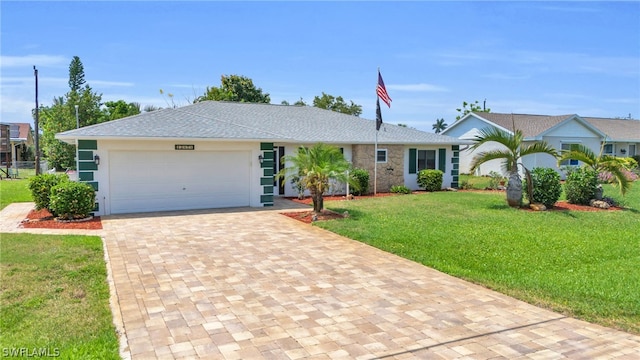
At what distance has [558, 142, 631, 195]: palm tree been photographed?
583 inches

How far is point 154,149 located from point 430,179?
40.2 feet

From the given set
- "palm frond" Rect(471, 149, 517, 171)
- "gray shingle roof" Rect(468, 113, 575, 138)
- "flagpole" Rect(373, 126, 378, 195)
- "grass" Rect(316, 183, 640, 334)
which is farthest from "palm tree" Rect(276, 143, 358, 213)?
"gray shingle roof" Rect(468, 113, 575, 138)

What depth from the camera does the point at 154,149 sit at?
46.1 ft

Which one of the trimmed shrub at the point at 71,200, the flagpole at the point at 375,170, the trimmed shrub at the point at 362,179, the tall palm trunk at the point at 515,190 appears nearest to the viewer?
the trimmed shrub at the point at 71,200

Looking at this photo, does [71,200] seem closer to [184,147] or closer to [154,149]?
[154,149]

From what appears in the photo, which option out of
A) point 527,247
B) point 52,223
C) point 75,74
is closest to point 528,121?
point 527,247

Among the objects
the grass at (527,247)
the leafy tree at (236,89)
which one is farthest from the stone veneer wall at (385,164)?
the leafy tree at (236,89)

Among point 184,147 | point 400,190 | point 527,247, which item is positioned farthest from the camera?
point 400,190

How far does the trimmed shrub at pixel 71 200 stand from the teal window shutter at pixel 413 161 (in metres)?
13.8

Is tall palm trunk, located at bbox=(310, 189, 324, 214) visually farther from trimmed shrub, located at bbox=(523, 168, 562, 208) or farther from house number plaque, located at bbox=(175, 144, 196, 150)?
trimmed shrub, located at bbox=(523, 168, 562, 208)

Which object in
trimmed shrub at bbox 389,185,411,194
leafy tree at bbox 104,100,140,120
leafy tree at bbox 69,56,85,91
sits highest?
leafy tree at bbox 69,56,85,91

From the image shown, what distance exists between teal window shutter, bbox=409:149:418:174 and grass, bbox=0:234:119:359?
15.1 m

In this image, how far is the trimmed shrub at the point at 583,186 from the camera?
15.7 meters

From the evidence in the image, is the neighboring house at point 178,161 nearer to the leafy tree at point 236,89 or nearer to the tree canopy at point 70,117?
the leafy tree at point 236,89
